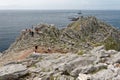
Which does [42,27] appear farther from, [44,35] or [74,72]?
[74,72]

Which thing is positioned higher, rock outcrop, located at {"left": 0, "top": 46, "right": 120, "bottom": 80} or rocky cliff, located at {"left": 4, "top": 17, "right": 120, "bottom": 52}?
rock outcrop, located at {"left": 0, "top": 46, "right": 120, "bottom": 80}

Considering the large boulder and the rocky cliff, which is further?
the rocky cliff

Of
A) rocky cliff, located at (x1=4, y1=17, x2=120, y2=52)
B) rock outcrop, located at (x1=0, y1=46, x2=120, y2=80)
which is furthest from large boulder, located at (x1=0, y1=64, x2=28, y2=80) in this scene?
rocky cliff, located at (x1=4, y1=17, x2=120, y2=52)

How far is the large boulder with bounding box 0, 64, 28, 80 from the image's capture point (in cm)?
2806

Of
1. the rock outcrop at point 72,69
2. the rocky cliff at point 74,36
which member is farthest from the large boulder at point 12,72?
the rocky cliff at point 74,36

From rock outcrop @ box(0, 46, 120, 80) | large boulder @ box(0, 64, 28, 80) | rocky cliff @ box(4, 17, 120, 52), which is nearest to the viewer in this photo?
rock outcrop @ box(0, 46, 120, 80)

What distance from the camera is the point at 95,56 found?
31.8 m

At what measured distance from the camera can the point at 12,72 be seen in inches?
Answer: 1121

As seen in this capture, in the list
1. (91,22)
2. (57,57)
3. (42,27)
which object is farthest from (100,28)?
(57,57)

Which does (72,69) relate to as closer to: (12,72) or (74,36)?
(12,72)

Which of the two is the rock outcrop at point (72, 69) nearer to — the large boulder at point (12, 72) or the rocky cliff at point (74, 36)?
the large boulder at point (12, 72)

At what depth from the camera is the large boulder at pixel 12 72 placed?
28.1m

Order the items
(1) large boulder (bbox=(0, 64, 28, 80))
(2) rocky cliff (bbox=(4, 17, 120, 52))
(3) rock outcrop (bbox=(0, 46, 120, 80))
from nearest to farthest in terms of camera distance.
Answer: (3) rock outcrop (bbox=(0, 46, 120, 80)) → (1) large boulder (bbox=(0, 64, 28, 80)) → (2) rocky cliff (bbox=(4, 17, 120, 52))

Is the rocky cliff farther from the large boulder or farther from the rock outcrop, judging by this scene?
the large boulder
